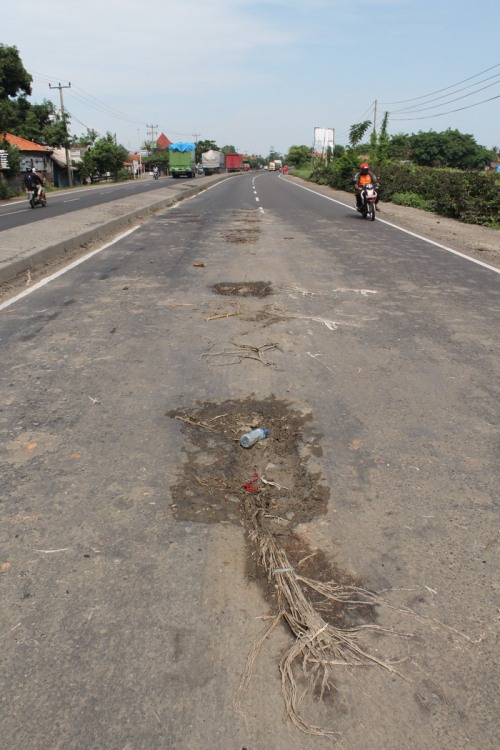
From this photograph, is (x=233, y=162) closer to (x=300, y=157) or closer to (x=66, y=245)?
(x=300, y=157)

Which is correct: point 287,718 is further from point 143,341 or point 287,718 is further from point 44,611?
point 143,341

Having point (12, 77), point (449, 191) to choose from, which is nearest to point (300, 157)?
point (12, 77)

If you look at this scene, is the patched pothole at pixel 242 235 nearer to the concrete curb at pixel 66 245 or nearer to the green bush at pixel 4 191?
the concrete curb at pixel 66 245

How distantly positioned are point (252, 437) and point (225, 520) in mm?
809

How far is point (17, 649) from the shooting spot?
83.9 inches

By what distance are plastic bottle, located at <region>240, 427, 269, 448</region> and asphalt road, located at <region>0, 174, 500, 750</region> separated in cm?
6

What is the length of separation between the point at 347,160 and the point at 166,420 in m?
32.2

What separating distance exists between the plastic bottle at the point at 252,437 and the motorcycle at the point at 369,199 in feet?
44.8

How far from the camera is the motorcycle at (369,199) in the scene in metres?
15.9

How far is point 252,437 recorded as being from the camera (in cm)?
363

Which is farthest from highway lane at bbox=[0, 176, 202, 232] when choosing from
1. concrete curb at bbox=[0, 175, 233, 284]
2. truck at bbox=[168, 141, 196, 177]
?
truck at bbox=[168, 141, 196, 177]

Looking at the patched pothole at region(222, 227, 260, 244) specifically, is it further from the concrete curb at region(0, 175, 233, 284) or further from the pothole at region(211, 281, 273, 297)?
the pothole at region(211, 281, 273, 297)

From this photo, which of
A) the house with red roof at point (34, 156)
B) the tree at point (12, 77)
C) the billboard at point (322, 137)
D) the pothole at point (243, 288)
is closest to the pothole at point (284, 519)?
the pothole at point (243, 288)

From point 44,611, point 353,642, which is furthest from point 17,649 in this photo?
point 353,642
